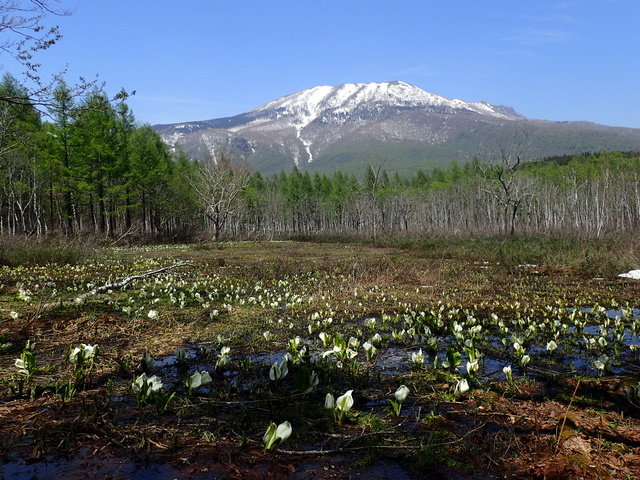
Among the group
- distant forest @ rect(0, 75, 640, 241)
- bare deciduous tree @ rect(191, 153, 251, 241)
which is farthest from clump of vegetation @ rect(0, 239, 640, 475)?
bare deciduous tree @ rect(191, 153, 251, 241)

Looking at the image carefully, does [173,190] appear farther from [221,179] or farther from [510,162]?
[510,162]

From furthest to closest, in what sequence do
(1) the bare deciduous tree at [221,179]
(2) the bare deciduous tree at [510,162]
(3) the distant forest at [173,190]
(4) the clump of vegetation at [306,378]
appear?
(1) the bare deciduous tree at [221,179] → (2) the bare deciduous tree at [510,162] → (3) the distant forest at [173,190] → (4) the clump of vegetation at [306,378]

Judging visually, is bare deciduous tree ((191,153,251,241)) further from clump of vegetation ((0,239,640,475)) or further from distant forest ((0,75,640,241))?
clump of vegetation ((0,239,640,475))

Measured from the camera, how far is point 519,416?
2787mm

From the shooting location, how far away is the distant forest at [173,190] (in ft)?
95.7

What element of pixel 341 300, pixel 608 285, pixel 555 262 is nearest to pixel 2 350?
pixel 341 300

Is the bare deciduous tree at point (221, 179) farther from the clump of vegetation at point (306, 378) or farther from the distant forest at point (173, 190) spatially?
the clump of vegetation at point (306, 378)

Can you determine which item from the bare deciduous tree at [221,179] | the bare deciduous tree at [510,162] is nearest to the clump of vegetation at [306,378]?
the bare deciduous tree at [510,162]

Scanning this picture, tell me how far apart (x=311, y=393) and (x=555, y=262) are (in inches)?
564

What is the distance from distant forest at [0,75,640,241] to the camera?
2916 centimetres

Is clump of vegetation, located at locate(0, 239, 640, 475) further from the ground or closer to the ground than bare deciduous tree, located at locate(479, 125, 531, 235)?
closer to the ground

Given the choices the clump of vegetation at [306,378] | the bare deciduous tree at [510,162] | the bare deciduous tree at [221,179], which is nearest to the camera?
the clump of vegetation at [306,378]

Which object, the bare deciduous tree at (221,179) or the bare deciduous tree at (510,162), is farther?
the bare deciduous tree at (221,179)

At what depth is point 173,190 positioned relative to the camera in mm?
44875
